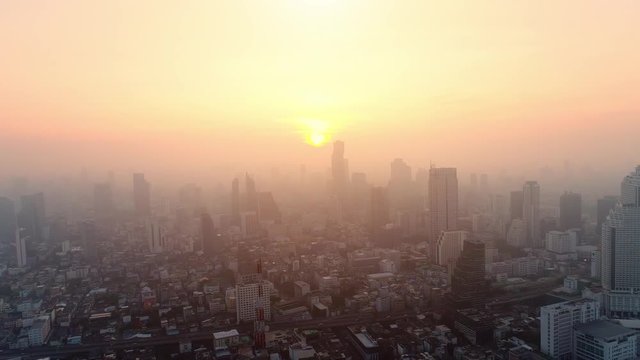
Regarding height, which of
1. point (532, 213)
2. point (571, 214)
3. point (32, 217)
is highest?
point (32, 217)

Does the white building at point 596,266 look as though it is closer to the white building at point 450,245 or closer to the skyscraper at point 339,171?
the white building at point 450,245

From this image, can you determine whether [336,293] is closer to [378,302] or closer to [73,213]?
[378,302]

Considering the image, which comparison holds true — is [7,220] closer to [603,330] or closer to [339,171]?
[339,171]

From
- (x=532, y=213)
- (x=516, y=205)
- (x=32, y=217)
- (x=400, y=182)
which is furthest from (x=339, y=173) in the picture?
(x=32, y=217)

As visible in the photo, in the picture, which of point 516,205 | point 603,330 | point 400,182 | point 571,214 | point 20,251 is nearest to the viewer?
point 603,330

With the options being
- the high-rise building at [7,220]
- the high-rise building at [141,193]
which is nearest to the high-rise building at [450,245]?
the high-rise building at [7,220]

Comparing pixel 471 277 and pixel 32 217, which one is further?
pixel 32 217
